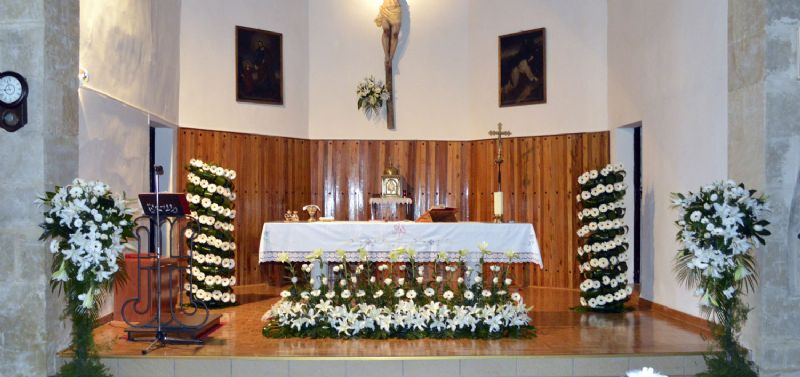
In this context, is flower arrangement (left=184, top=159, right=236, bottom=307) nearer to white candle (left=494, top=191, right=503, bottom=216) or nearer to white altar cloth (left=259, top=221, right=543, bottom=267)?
white altar cloth (left=259, top=221, right=543, bottom=267)

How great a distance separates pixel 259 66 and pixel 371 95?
1840 millimetres

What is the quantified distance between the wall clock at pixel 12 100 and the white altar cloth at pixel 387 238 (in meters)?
3.16

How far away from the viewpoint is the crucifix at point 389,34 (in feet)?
37.1

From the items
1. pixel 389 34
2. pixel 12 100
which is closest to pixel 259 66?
pixel 389 34

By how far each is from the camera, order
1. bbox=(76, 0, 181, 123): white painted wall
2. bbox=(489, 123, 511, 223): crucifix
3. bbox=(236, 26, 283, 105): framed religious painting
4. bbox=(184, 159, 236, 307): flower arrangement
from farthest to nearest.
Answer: bbox=(236, 26, 283, 105): framed religious painting
bbox=(489, 123, 511, 223): crucifix
bbox=(184, 159, 236, 307): flower arrangement
bbox=(76, 0, 181, 123): white painted wall

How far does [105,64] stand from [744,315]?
6.67 meters

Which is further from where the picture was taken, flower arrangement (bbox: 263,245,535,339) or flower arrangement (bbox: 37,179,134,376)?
flower arrangement (bbox: 263,245,535,339)

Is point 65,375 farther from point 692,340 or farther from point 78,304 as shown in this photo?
point 692,340

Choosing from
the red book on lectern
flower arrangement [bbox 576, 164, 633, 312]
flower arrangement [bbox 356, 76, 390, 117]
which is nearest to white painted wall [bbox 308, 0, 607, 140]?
flower arrangement [bbox 356, 76, 390, 117]

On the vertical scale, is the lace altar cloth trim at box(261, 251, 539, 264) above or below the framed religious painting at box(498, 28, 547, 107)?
below

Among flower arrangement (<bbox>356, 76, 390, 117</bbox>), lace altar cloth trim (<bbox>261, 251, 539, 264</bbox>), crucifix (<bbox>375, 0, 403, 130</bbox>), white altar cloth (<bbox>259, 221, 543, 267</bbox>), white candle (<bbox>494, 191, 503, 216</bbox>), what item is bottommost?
lace altar cloth trim (<bbox>261, 251, 539, 264</bbox>)

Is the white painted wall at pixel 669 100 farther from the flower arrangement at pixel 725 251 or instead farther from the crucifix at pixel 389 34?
the crucifix at pixel 389 34

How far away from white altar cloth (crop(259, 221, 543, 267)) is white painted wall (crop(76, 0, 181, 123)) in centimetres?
232

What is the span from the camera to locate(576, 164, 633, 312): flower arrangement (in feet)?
27.4
